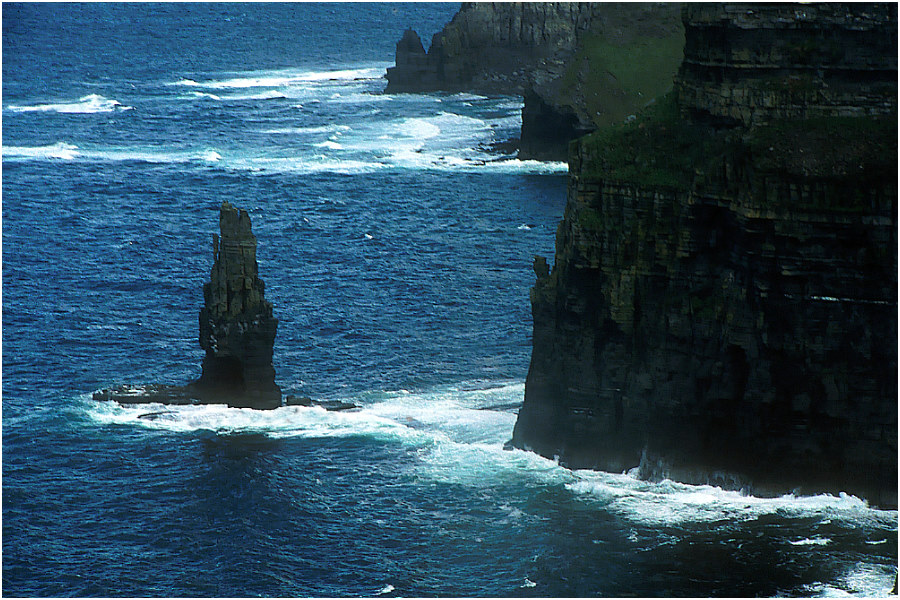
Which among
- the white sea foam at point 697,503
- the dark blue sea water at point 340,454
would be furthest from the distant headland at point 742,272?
the dark blue sea water at point 340,454

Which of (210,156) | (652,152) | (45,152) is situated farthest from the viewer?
(45,152)

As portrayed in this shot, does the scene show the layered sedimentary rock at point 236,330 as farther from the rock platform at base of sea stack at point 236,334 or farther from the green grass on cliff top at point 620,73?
the green grass on cliff top at point 620,73

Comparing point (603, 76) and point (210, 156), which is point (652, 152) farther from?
point (210, 156)

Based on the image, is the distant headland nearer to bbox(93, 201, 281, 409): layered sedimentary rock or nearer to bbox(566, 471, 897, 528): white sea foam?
bbox(566, 471, 897, 528): white sea foam

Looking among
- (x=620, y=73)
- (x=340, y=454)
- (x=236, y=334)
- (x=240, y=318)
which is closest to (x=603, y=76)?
(x=620, y=73)

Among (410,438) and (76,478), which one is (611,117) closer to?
(410,438)

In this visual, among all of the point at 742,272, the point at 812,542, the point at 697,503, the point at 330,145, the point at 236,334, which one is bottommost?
the point at 812,542

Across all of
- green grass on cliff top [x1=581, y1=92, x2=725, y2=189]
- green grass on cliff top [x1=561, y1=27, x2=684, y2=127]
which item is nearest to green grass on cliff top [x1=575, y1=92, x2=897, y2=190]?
green grass on cliff top [x1=581, y1=92, x2=725, y2=189]
